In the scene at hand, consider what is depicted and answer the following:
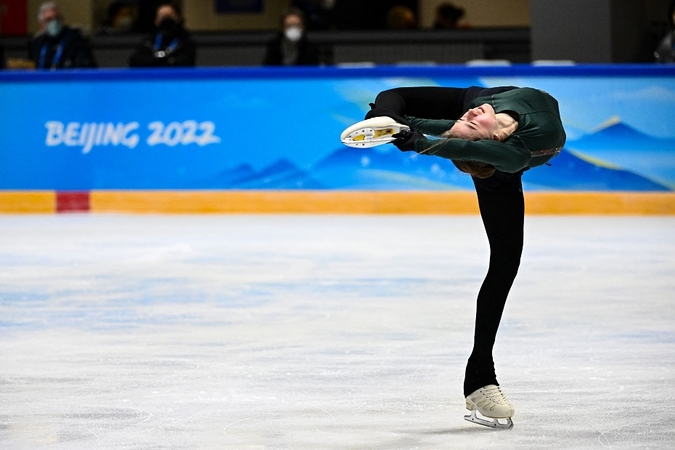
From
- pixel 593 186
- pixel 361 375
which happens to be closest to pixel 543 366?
pixel 361 375

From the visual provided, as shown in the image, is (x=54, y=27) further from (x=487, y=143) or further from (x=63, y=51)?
(x=487, y=143)

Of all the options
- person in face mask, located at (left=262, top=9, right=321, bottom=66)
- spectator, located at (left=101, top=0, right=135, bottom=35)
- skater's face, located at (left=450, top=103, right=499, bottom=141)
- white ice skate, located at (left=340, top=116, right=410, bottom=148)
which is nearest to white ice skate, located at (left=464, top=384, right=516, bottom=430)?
skater's face, located at (left=450, top=103, right=499, bottom=141)

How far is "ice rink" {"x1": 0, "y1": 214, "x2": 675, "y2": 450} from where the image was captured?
12.7 ft

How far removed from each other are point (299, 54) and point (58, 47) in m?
2.64

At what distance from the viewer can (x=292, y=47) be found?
12547 mm

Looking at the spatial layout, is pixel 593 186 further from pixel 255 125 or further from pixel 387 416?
pixel 387 416

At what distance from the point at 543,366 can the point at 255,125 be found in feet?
24.0

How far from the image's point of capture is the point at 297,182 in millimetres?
11742

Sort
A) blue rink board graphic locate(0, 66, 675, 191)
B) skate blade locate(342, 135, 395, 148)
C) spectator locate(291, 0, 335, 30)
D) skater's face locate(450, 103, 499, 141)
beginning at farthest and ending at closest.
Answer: spectator locate(291, 0, 335, 30) → blue rink board graphic locate(0, 66, 675, 191) → skater's face locate(450, 103, 499, 141) → skate blade locate(342, 135, 395, 148)

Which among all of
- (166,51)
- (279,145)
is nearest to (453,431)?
(279,145)

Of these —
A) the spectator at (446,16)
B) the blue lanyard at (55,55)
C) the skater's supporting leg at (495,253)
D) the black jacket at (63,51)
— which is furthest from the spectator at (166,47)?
the skater's supporting leg at (495,253)

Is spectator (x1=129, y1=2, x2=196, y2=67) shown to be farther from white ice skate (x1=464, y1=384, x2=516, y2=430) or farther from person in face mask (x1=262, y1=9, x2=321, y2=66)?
white ice skate (x1=464, y1=384, x2=516, y2=430)

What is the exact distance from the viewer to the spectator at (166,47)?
41.5ft

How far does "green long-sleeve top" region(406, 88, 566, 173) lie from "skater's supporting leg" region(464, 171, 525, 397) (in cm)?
22
